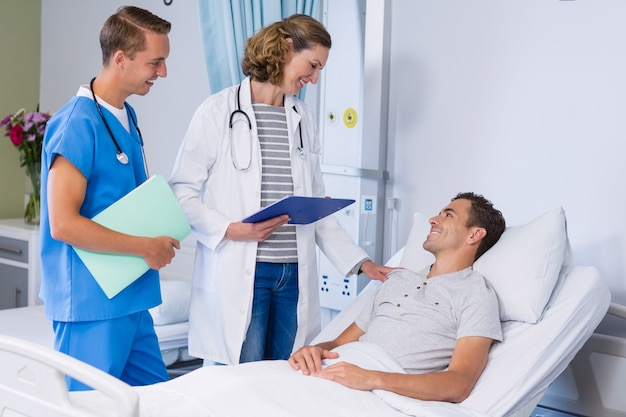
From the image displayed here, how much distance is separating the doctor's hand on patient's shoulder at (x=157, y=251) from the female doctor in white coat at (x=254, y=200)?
→ 0.26m

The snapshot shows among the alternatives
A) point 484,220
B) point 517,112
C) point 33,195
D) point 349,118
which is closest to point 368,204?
point 349,118

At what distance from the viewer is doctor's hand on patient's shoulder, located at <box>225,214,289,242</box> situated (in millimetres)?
2051

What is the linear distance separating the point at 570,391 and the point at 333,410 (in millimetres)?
1018

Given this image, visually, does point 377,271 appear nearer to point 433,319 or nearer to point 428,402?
point 433,319

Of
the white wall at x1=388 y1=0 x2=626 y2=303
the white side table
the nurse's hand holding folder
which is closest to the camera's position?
the nurse's hand holding folder

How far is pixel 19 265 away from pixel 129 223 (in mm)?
2329

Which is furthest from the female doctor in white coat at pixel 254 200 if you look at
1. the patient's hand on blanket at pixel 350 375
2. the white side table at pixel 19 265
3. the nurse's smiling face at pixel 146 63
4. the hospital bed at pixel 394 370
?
the white side table at pixel 19 265

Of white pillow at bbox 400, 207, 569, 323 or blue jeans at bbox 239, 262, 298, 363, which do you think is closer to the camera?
white pillow at bbox 400, 207, 569, 323

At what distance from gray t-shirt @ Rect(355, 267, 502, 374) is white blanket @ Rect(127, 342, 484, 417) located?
0.48 feet

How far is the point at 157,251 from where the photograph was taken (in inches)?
70.6

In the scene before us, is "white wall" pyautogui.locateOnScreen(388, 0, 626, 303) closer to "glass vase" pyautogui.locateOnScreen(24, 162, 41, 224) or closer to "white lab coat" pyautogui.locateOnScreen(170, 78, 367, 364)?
"white lab coat" pyautogui.locateOnScreen(170, 78, 367, 364)

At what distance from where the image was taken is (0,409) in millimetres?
1430

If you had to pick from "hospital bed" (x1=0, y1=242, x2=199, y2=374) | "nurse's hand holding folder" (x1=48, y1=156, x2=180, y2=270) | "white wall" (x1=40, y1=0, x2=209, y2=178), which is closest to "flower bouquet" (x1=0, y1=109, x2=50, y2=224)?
"white wall" (x1=40, y1=0, x2=209, y2=178)

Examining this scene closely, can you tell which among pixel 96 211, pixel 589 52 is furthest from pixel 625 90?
pixel 96 211
